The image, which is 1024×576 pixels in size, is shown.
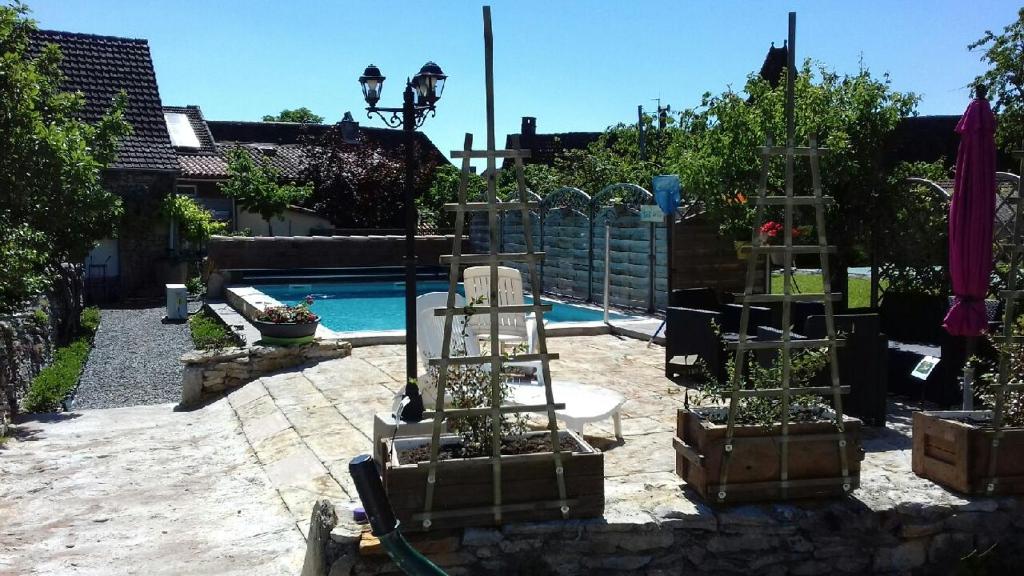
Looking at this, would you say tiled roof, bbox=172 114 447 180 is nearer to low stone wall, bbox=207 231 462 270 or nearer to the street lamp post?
low stone wall, bbox=207 231 462 270

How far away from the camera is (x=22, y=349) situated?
345 inches

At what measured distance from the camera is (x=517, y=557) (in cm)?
403

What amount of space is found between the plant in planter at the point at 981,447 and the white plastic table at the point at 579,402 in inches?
72.1

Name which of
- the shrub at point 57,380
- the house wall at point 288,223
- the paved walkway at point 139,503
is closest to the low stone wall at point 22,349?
the shrub at point 57,380

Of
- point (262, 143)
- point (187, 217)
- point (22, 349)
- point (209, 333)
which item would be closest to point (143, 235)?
point (187, 217)

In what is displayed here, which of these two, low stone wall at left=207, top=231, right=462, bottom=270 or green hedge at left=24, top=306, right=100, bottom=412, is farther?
low stone wall at left=207, top=231, right=462, bottom=270

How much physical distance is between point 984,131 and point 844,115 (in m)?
3.00

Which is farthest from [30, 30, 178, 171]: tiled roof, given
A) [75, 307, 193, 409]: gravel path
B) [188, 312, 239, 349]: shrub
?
[188, 312, 239, 349]: shrub

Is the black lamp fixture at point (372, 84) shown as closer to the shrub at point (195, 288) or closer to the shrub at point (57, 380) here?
the shrub at point (57, 380)

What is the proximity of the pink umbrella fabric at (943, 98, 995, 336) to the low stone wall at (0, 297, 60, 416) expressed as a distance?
7157mm

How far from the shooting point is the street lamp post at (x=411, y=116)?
19.9ft

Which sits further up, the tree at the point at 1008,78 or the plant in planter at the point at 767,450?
the tree at the point at 1008,78

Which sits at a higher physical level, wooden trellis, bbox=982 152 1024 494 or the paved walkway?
wooden trellis, bbox=982 152 1024 494

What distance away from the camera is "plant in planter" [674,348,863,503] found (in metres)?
4.25
